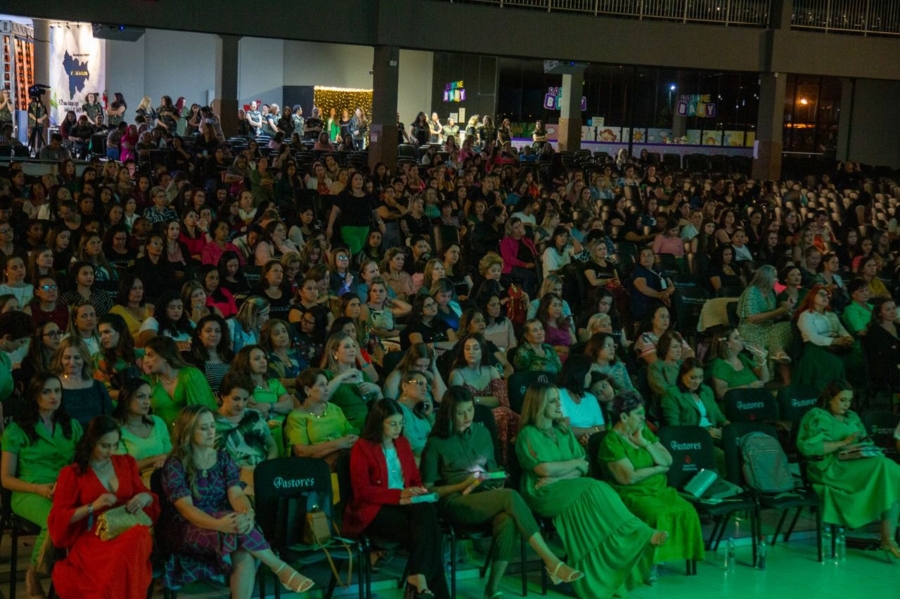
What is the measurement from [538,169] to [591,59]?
2.73 m

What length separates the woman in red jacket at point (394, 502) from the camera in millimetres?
5543

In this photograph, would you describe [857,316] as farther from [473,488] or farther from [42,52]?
[42,52]

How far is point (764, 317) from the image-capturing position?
9.83 meters

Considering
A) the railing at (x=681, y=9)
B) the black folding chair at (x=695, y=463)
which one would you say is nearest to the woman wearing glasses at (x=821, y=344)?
the black folding chair at (x=695, y=463)

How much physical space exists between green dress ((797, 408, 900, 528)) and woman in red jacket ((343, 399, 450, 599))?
275 centimetres

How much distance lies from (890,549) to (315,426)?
368cm

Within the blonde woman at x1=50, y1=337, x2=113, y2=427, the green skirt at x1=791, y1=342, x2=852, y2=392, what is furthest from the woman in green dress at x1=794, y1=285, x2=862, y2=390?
the blonde woman at x1=50, y1=337, x2=113, y2=427

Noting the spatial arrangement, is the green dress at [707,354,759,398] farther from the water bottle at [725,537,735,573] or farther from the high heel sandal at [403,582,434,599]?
the high heel sandal at [403,582,434,599]

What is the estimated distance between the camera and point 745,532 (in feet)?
23.9

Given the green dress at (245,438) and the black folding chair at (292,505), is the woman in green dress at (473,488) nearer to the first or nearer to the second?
the black folding chair at (292,505)

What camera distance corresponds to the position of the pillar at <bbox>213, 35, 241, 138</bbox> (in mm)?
19922

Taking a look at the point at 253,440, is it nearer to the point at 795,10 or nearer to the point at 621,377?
the point at 621,377

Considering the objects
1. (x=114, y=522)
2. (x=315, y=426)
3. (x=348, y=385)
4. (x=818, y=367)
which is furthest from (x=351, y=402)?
(x=818, y=367)

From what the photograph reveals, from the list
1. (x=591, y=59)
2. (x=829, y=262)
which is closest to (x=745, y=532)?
(x=829, y=262)
